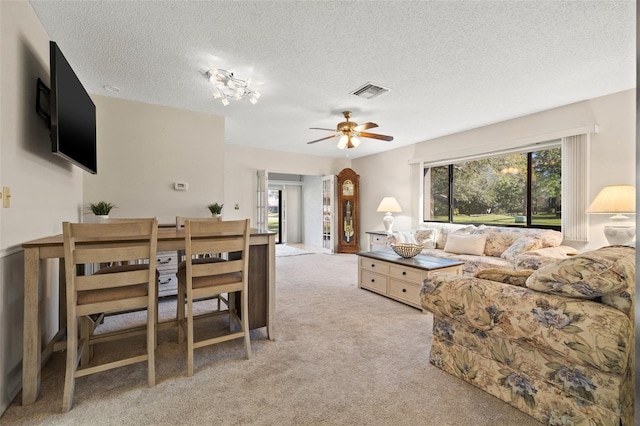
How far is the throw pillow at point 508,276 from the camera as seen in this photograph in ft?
5.60

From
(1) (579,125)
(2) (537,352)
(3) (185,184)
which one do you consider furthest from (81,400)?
(1) (579,125)

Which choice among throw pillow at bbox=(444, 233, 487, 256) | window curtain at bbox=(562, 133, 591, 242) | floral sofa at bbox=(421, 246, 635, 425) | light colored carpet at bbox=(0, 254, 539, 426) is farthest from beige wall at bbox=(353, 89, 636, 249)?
light colored carpet at bbox=(0, 254, 539, 426)

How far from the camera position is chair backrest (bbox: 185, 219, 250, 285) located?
6.26ft

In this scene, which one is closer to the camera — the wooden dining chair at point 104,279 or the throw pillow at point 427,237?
the wooden dining chair at point 104,279

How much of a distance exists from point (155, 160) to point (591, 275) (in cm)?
445

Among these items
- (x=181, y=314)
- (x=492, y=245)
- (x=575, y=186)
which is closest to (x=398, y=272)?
(x=492, y=245)

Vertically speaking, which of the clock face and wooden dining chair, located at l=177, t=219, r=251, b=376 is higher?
the clock face

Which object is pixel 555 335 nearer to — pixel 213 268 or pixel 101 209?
pixel 213 268

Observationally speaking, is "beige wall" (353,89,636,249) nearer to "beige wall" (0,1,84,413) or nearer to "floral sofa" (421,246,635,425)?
"floral sofa" (421,246,635,425)

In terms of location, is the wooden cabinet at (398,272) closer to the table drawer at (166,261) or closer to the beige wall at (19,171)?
the table drawer at (166,261)

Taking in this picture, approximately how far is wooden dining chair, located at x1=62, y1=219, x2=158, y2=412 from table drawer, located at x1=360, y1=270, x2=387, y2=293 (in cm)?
259

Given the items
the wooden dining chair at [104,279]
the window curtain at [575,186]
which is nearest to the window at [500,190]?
the window curtain at [575,186]

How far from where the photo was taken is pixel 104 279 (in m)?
1.65

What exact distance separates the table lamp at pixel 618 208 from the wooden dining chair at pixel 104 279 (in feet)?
13.9
